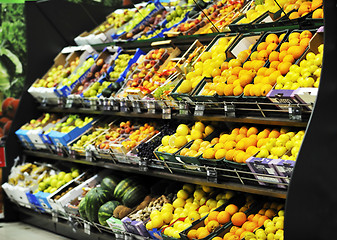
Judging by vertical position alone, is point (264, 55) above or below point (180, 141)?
above

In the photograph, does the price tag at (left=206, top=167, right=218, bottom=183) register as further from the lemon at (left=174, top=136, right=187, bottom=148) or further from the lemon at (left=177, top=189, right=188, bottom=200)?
the lemon at (left=177, top=189, right=188, bottom=200)

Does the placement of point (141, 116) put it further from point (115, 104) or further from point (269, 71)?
point (269, 71)

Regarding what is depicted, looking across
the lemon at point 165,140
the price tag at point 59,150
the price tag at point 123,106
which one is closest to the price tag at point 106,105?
the price tag at point 123,106

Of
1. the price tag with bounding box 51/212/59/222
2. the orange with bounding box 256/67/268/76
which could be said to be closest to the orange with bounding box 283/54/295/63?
the orange with bounding box 256/67/268/76


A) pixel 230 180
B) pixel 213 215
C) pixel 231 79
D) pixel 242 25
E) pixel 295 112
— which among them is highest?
pixel 242 25

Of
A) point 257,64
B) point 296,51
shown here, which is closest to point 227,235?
point 257,64

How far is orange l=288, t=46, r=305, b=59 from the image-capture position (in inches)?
142

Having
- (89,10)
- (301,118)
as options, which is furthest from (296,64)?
(89,10)

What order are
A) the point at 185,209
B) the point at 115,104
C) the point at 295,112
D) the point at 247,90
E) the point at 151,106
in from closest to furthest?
the point at 295,112 → the point at 247,90 → the point at 185,209 → the point at 151,106 → the point at 115,104

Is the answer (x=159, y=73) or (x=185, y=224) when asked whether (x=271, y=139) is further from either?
(x=159, y=73)

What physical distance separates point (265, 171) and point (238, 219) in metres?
0.50

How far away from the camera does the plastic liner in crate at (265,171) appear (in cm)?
334

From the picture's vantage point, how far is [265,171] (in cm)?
342

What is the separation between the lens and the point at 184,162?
4.13 metres
